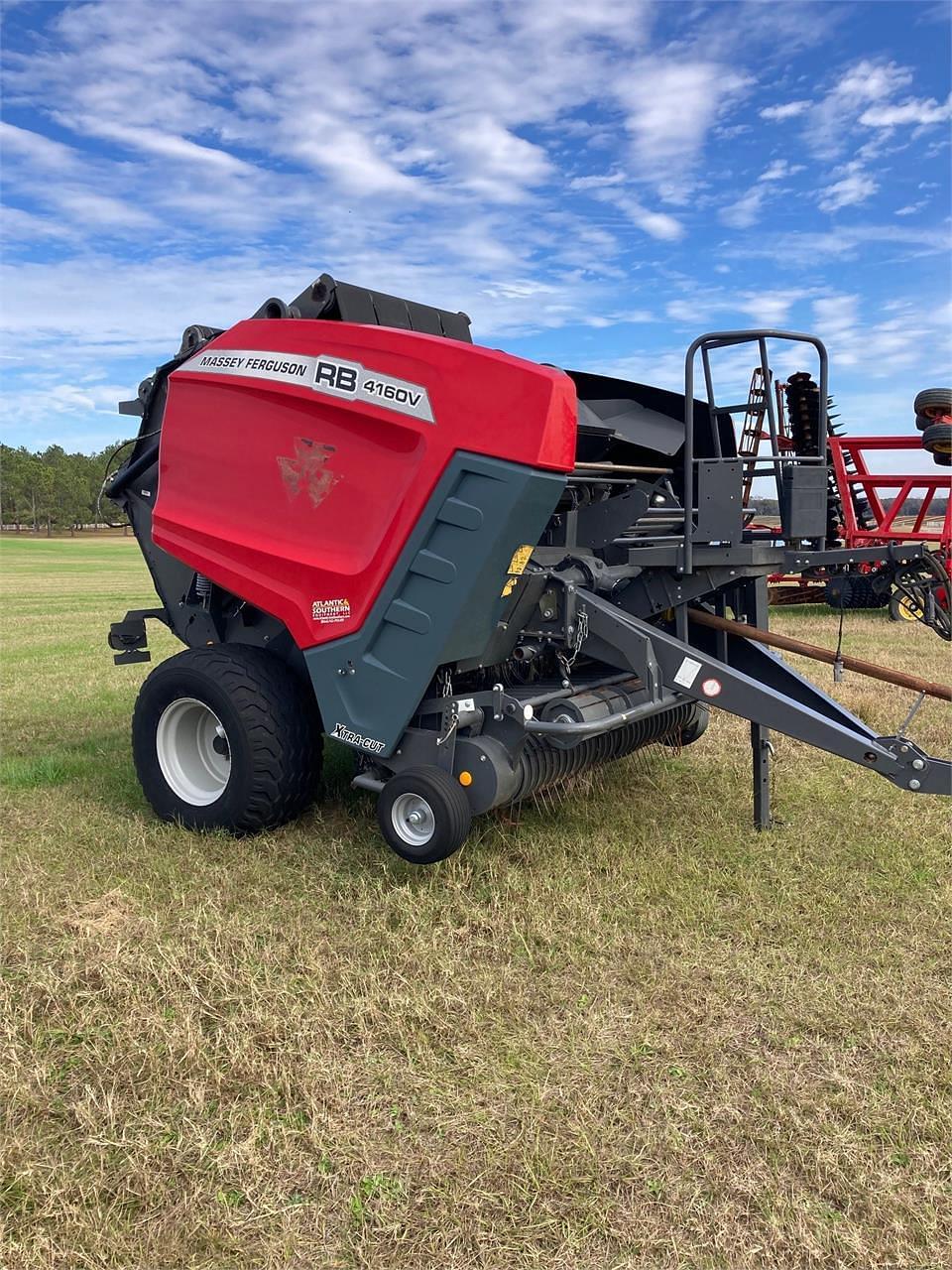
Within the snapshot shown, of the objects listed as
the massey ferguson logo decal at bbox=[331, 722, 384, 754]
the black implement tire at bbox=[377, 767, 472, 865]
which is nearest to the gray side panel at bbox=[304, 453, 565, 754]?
the massey ferguson logo decal at bbox=[331, 722, 384, 754]

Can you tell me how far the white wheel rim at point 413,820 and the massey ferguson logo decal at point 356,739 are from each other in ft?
0.99

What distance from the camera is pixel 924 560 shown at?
13.8ft

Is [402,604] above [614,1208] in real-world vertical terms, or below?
above

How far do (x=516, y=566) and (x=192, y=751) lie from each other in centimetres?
188

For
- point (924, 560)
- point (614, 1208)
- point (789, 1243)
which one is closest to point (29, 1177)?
point (614, 1208)

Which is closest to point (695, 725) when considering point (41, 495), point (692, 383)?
point (692, 383)

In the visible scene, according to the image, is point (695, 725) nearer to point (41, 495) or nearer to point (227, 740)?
point (227, 740)

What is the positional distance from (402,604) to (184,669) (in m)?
1.12

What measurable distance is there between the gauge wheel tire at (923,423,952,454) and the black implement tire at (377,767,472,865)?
4255mm

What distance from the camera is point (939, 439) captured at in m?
6.20

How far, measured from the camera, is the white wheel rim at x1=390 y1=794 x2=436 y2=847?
3.58 metres

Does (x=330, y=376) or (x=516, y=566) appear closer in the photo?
(x=516, y=566)

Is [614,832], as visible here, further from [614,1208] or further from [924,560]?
[614,1208]

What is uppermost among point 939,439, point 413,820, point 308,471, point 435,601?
point 939,439
